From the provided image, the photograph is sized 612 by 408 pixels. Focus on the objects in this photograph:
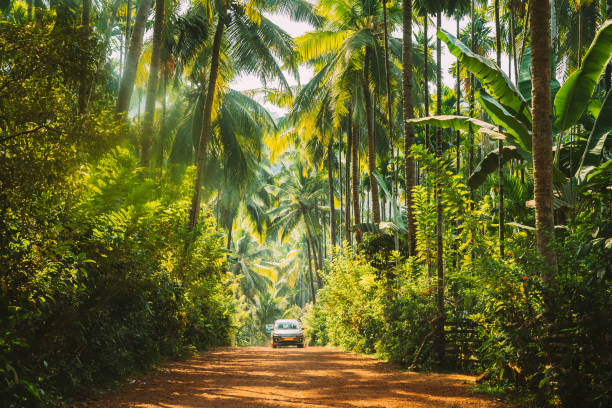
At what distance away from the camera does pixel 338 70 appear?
18250 millimetres

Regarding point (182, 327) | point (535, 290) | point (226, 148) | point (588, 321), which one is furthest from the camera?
point (226, 148)

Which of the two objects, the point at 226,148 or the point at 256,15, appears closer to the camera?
the point at 256,15

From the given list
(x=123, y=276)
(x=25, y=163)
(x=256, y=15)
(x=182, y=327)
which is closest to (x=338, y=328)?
(x=182, y=327)

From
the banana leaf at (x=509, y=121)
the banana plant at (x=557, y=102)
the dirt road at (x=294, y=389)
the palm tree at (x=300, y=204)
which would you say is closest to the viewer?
the dirt road at (x=294, y=389)

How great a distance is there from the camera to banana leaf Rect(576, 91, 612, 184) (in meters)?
8.60

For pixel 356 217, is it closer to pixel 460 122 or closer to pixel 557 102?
pixel 460 122

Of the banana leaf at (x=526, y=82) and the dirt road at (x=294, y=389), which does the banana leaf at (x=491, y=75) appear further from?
the dirt road at (x=294, y=389)

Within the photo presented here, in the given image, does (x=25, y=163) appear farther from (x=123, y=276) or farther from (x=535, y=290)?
(x=535, y=290)

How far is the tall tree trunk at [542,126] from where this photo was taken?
21.4 feet

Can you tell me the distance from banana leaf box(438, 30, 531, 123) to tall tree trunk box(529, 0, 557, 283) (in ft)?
5.69

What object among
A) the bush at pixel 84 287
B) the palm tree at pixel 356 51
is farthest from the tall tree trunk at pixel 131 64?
the palm tree at pixel 356 51

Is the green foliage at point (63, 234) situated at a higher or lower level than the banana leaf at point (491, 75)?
lower

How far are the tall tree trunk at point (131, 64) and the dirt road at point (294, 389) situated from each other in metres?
5.92

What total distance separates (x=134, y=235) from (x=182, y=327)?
19.6ft
